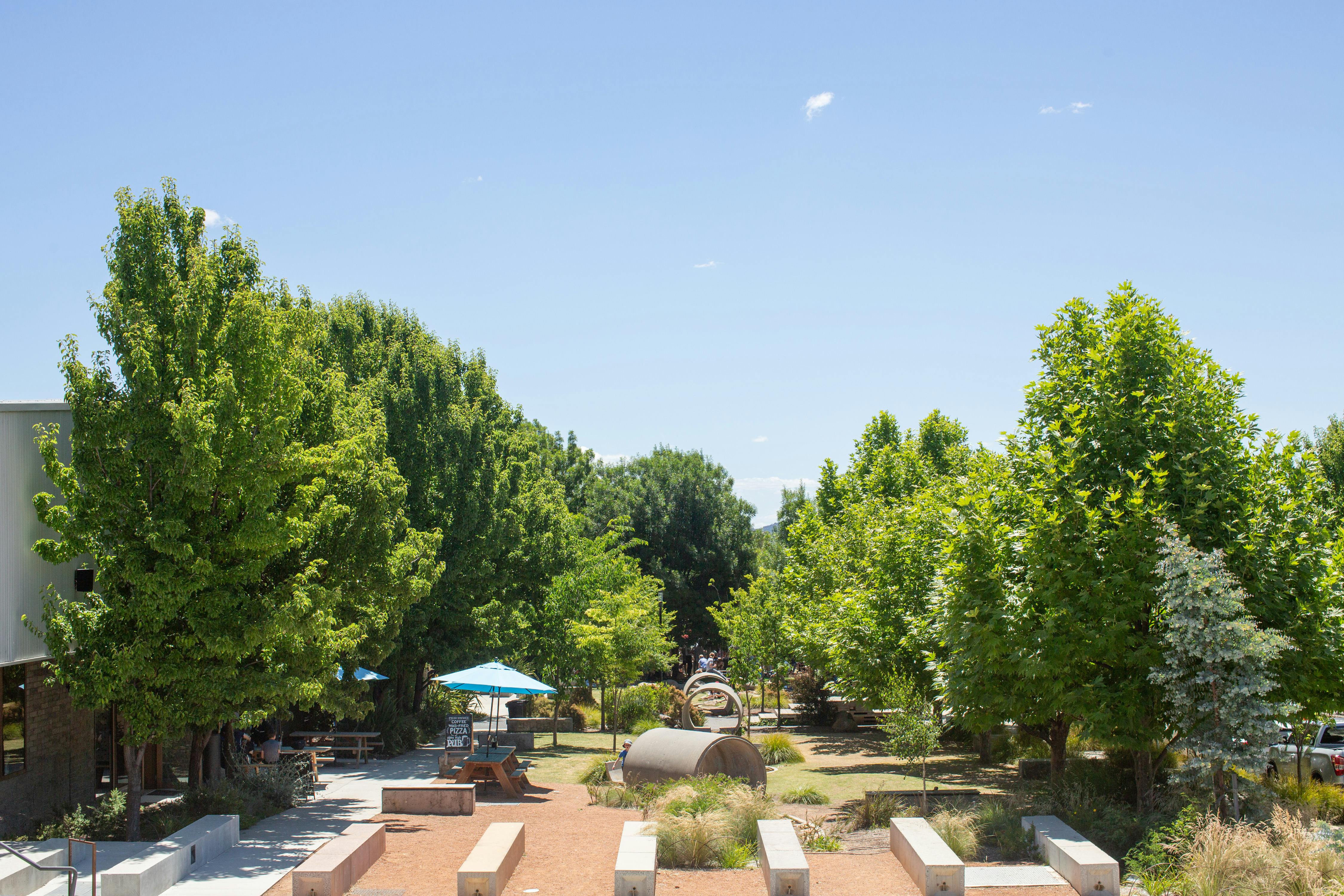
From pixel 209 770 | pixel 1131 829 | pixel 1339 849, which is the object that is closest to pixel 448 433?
pixel 209 770

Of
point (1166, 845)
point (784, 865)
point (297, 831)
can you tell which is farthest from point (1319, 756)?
point (297, 831)

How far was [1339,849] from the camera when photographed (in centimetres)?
1087

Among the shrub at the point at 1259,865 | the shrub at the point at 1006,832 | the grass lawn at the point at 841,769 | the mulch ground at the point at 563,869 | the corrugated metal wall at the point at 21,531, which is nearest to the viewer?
the shrub at the point at 1259,865

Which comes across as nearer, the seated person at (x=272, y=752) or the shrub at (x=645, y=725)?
the seated person at (x=272, y=752)

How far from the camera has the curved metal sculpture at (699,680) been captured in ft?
105

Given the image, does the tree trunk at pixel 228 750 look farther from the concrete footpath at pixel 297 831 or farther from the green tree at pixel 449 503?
the green tree at pixel 449 503

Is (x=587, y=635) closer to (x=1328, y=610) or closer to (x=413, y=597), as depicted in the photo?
(x=413, y=597)

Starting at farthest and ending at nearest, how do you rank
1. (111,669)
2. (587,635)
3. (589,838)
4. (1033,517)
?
1. (587,635)
2. (589,838)
3. (1033,517)
4. (111,669)

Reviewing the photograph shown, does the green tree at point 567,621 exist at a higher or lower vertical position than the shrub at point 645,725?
higher

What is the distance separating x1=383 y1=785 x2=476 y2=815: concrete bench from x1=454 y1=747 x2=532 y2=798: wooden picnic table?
1867 millimetres

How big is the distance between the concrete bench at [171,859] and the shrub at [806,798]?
969 centimetres

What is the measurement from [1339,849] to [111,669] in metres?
15.1

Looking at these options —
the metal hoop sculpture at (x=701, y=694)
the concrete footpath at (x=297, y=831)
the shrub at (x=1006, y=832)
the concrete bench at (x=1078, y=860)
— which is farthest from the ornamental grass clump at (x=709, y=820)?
the metal hoop sculpture at (x=701, y=694)

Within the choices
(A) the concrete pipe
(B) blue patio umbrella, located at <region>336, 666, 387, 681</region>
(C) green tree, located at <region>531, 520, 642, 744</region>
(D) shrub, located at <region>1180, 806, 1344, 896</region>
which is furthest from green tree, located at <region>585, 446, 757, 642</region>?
(D) shrub, located at <region>1180, 806, 1344, 896</region>
